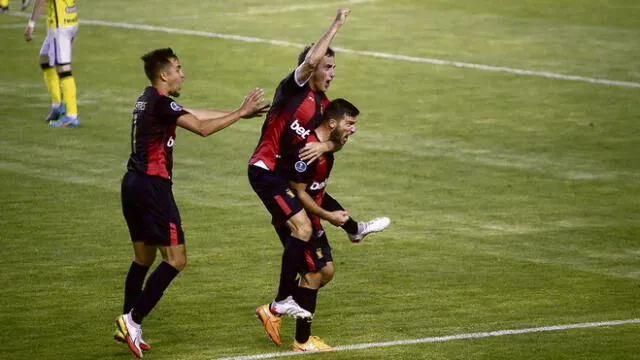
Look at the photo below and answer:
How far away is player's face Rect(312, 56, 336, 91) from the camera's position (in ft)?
37.3

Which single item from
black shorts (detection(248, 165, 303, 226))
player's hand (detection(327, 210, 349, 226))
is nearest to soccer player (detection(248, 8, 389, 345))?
black shorts (detection(248, 165, 303, 226))

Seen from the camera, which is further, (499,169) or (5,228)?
(499,169)

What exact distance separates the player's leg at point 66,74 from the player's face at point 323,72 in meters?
10.7

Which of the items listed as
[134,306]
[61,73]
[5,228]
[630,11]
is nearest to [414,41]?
[630,11]

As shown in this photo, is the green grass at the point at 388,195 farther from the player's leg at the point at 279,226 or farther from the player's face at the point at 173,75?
the player's face at the point at 173,75

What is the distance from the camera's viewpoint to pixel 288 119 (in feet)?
37.4

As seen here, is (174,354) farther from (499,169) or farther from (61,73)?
(61,73)

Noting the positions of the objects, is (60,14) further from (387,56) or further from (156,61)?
(156,61)

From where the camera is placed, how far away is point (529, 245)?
48.6 feet

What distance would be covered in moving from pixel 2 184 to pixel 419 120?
7.15 metres

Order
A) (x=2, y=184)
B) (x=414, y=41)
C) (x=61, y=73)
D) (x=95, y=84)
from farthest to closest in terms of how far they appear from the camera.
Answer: (x=414, y=41)
(x=95, y=84)
(x=61, y=73)
(x=2, y=184)

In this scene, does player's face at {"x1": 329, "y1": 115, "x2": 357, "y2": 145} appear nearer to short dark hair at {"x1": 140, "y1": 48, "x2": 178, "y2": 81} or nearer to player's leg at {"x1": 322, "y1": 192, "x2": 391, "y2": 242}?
player's leg at {"x1": 322, "y1": 192, "x2": 391, "y2": 242}

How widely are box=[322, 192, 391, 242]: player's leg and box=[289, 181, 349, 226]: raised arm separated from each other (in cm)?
19

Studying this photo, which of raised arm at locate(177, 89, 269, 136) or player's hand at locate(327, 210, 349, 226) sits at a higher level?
raised arm at locate(177, 89, 269, 136)
